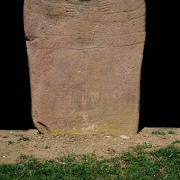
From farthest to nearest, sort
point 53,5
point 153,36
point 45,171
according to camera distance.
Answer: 1. point 153,36
2. point 53,5
3. point 45,171

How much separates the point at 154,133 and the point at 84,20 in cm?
152

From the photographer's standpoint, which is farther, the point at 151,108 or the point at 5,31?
the point at 5,31

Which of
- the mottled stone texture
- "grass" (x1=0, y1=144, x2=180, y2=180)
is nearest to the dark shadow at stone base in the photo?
the mottled stone texture

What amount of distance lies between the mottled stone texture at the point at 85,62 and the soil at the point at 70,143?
16 cm

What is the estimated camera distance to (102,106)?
20.3 ft

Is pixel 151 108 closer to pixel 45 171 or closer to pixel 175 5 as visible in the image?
pixel 45 171

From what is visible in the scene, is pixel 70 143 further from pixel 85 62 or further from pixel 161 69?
pixel 161 69

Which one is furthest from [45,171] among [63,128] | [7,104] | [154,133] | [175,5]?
[175,5]

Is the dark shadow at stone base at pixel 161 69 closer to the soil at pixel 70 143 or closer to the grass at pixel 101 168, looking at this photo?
the soil at pixel 70 143

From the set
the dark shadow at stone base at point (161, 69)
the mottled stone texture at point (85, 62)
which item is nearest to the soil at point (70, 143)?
the mottled stone texture at point (85, 62)

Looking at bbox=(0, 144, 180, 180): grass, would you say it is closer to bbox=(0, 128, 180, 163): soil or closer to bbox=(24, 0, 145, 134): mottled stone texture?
bbox=(0, 128, 180, 163): soil

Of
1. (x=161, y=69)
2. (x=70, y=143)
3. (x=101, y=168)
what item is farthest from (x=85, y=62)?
(x=161, y=69)

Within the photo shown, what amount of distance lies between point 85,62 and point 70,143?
3.00 ft

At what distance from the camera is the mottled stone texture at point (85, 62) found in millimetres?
6062
